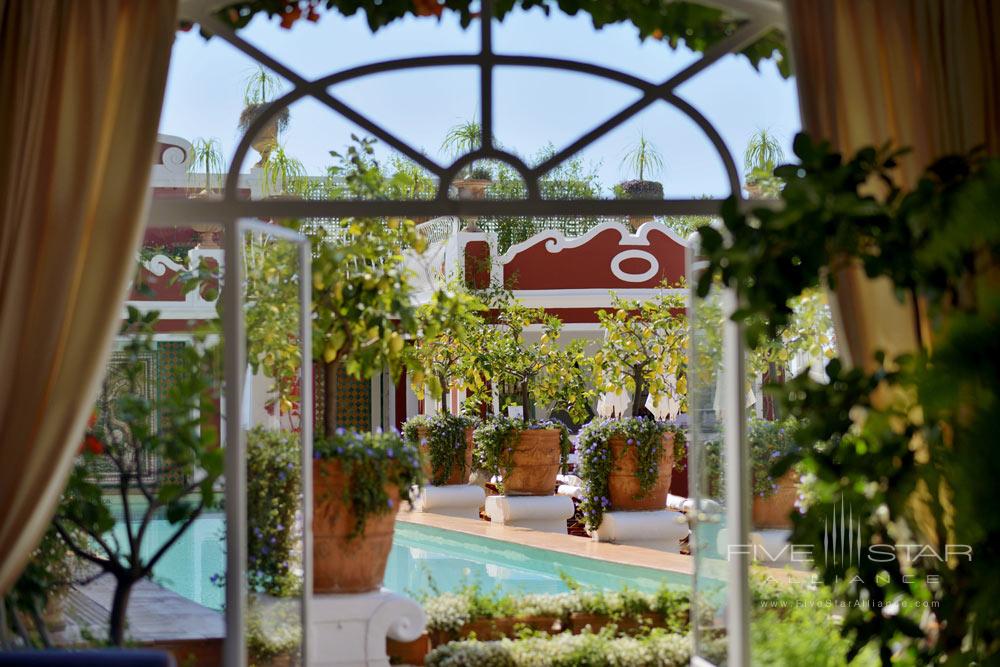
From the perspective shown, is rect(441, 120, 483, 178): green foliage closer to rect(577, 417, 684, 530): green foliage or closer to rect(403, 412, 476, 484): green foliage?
rect(577, 417, 684, 530): green foliage

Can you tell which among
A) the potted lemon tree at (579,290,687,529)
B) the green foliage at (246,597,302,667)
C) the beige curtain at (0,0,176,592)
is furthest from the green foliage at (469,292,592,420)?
the beige curtain at (0,0,176,592)

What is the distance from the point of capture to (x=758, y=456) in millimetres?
4324

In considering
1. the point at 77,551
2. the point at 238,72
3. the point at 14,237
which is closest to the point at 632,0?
the point at 238,72

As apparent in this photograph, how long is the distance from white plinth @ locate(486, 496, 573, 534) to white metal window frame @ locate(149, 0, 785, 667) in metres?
6.34

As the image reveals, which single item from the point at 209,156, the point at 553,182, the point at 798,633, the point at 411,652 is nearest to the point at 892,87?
the point at 553,182

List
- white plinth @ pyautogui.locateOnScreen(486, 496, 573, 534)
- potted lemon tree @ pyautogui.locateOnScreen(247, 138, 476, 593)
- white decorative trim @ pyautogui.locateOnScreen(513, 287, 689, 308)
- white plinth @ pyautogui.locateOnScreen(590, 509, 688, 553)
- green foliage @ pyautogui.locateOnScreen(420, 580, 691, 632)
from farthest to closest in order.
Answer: white decorative trim @ pyautogui.locateOnScreen(513, 287, 689, 308)
white plinth @ pyautogui.locateOnScreen(486, 496, 573, 534)
white plinth @ pyautogui.locateOnScreen(590, 509, 688, 553)
green foliage @ pyautogui.locateOnScreen(420, 580, 691, 632)
potted lemon tree @ pyautogui.locateOnScreen(247, 138, 476, 593)

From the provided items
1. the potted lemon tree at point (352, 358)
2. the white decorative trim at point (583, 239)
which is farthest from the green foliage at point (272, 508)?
the white decorative trim at point (583, 239)

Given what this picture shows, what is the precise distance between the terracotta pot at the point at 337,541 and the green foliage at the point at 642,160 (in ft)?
7.17

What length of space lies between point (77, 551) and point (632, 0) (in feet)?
9.19

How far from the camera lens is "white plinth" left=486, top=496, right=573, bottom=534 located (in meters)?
10.4

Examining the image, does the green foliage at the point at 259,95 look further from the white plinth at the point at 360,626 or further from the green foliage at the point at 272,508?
the white plinth at the point at 360,626

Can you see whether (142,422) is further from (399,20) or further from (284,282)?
(399,20)

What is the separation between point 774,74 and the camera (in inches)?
161

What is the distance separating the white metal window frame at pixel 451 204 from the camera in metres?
3.85
